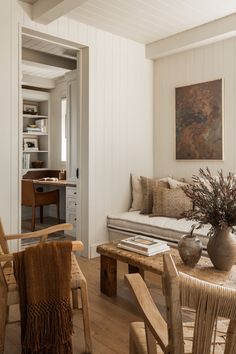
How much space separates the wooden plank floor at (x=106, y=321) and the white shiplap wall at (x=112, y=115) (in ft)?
3.54

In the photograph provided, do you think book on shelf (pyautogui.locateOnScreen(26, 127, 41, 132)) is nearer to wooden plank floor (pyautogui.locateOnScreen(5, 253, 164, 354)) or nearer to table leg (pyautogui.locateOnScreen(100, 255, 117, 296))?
wooden plank floor (pyautogui.locateOnScreen(5, 253, 164, 354))

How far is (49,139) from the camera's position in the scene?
21.7ft

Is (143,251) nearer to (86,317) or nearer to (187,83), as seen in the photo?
(86,317)

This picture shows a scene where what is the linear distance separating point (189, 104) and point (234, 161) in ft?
3.15

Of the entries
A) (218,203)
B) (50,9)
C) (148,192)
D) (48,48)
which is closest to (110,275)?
(218,203)

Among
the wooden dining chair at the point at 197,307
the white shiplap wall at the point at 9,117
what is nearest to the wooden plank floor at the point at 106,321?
the white shiplap wall at the point at 9,117

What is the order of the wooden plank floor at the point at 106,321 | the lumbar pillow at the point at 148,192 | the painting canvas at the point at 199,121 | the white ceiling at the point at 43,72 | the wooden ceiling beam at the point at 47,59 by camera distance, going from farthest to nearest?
1. the white ceiling at the point at 43,72
2. the wooden ceiling beam at the point at 47,59
3. the lumbar pillow at the point at 148,192
4. the painting canvas at the point at 199,121
5. the wooden plank floor at the point at 106,321

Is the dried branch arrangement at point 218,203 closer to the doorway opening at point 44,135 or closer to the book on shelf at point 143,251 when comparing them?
the book on shelf at point 143,251

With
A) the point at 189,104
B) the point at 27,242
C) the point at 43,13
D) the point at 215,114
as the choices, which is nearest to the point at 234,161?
the point at 215,114

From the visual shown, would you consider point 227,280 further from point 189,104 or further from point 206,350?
point 189,104

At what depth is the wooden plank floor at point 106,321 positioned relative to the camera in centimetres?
205

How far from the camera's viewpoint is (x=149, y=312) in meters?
1.06

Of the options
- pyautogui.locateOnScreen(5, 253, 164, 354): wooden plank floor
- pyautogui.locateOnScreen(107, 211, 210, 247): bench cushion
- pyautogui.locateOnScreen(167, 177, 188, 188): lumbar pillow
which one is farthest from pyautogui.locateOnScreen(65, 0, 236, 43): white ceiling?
pyautogui.locateOnScreen(5, 253, 164, 354): wooden plank floor

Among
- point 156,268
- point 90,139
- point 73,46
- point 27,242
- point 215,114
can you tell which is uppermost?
point 73,46
